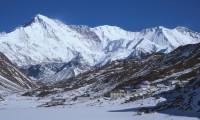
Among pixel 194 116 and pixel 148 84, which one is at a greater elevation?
pixel 148 84

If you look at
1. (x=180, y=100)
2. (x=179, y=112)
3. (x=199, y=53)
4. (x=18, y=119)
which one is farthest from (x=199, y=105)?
(x=199, y=53)

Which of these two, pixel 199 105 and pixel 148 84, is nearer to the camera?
pixel 199 105

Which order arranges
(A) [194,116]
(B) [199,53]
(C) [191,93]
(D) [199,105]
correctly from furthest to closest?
(B) [199,53], (C) [191,93], (D) [199,105], (A) [194,116]

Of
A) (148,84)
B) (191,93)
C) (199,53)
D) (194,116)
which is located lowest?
(194,116)

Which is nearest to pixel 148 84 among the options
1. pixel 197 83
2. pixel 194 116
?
pixel 197 83

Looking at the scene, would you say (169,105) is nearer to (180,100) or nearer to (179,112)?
(180,100)

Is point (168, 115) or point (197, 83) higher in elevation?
point (197, 83)

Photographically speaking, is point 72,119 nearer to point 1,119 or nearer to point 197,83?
point 1,119

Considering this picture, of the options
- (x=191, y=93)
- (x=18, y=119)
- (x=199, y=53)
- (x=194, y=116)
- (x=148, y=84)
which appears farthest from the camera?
(x=199, y=53)

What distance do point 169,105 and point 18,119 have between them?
67.6 ft

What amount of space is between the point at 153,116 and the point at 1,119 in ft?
72.3

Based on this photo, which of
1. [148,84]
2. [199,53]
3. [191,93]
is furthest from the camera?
[199,53]

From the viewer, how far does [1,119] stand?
58531mm

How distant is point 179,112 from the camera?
4856 cm
